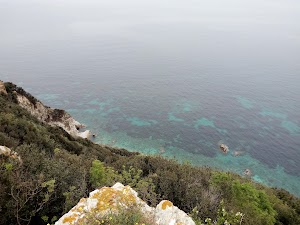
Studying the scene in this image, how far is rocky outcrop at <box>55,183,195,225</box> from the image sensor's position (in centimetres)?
725

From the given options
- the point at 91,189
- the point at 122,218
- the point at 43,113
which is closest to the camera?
the point at 122,218

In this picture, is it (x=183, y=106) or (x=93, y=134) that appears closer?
(x=93, y=134)

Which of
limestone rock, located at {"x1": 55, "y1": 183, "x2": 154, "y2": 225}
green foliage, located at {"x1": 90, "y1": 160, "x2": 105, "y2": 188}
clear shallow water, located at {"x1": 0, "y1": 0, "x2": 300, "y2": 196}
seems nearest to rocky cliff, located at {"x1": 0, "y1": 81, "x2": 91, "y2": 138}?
clear shallow water, located at {"x1": 0, "y1": 0, "x2": 300, "y2": 196}

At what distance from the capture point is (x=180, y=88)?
81125 millimetres

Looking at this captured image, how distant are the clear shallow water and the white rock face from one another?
5249 millimetres

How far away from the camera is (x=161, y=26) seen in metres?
183

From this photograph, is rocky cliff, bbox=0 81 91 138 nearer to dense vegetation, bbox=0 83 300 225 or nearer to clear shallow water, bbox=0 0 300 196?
clear shallow water, bbox=0 0 300 196

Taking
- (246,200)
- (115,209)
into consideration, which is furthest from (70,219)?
(246,200)

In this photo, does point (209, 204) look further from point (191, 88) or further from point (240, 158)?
point (191, 88)

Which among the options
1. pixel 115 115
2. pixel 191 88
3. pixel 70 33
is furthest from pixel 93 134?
pixel 70 33

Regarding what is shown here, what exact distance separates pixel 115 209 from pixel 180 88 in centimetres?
7533

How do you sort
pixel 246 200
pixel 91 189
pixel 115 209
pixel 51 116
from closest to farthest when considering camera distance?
pixel 115 209, pixel 91 189, pixel 246 200, pixel 51 116

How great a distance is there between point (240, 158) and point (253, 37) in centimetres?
11879

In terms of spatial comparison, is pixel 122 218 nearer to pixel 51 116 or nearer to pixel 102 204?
pixel 102 204
